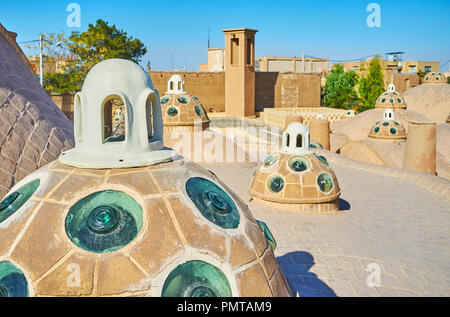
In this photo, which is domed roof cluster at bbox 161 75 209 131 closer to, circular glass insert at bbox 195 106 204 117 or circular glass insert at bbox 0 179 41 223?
circular glass insert at bbox 195 106 204 117

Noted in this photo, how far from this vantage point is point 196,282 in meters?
2.07

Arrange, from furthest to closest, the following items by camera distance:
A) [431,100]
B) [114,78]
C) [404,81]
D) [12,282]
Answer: [404,81] < [431,100] < [114,78] < [12,282]

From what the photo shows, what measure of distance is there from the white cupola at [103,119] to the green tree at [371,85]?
91.9ft

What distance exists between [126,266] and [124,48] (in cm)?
2568

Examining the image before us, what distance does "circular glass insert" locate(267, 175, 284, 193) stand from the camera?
806cm

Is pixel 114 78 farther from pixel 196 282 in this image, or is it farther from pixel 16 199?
pixel 196 282

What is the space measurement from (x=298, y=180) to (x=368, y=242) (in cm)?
187

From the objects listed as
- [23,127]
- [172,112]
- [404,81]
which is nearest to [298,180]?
[172,112]

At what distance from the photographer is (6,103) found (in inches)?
183

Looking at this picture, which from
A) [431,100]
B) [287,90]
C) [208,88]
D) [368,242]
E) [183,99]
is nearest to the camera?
[368,242]

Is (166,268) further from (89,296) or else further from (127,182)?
(127,182)

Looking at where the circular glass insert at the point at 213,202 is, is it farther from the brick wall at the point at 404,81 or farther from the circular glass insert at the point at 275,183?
the brick wall at the point at 404,81

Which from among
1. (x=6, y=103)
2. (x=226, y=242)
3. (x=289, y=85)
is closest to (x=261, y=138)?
(x=289, y=85)

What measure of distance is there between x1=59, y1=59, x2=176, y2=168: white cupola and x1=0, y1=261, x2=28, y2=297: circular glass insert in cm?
62
